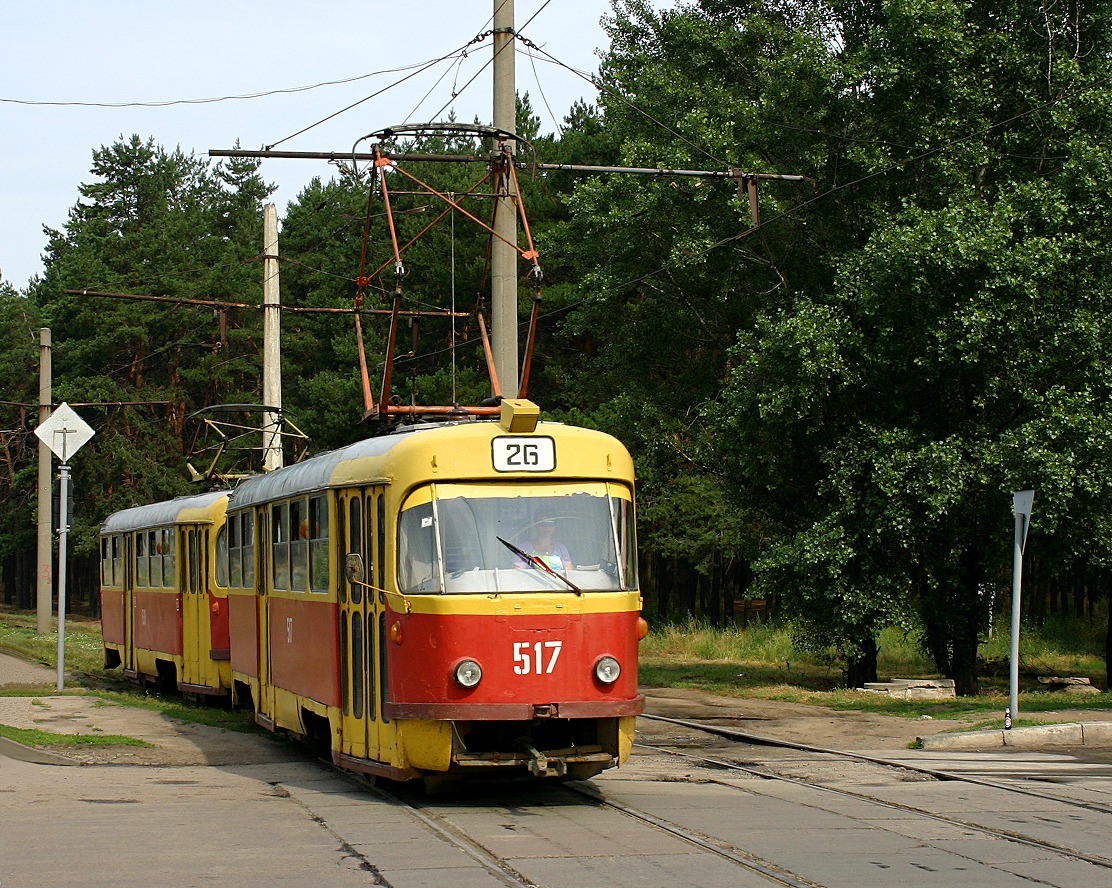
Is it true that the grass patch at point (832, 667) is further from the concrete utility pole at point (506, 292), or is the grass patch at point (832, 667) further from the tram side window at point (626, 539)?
the tram side window at point (626, 539)

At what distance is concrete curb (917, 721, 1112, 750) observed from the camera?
16.3 meters

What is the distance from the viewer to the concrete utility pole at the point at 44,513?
4078 cm

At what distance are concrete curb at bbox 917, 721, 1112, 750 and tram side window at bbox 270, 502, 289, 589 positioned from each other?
7.01 metres

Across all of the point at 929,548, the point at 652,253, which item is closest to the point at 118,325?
the point at 652,253

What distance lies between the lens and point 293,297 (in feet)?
242

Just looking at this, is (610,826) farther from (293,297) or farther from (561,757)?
(293,297)

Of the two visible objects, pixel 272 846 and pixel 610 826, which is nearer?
pixel 272 846

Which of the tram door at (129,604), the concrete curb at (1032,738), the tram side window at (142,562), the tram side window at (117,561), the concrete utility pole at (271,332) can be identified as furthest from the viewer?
the tram side window at (117,561)

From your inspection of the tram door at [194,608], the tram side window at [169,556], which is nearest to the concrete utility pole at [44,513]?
the tram side window at [169,556]

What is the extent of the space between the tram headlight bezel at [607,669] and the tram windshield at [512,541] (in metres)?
0.51

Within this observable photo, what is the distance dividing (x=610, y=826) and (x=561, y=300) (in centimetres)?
3870

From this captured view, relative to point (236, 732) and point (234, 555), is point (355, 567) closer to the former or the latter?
point (234, 555)

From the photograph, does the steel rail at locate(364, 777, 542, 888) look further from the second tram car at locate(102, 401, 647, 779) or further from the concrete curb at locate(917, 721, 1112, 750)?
the concrete curb at locate(917, 721, 1112, 750)

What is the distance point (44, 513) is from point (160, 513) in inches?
772
